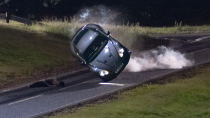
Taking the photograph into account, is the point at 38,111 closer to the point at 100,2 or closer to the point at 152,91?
the point at 152,91

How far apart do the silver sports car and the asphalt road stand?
3.44 feet

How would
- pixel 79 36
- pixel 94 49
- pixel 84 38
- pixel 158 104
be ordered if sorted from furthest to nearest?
pixel 79 36
pixel 84 38
pixel 94 49
pixel 158 104

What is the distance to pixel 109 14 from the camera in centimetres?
4256

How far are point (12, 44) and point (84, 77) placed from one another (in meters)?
7.92

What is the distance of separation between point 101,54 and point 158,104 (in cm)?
421

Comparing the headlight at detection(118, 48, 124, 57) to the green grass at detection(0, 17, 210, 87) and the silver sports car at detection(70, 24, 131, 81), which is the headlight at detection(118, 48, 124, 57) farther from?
the green grass at detection(0, 17, 210, 87)

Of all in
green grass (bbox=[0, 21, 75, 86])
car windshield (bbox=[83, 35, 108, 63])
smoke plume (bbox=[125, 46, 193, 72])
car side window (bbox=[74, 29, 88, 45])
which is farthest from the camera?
green grass (bbox=[0, 21, 75, 86])

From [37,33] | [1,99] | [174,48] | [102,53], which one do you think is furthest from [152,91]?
[37,33]

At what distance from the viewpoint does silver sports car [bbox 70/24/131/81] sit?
1335cm

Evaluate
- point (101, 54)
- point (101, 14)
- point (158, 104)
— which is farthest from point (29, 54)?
point (101, 14)

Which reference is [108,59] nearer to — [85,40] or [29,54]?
[85,40]

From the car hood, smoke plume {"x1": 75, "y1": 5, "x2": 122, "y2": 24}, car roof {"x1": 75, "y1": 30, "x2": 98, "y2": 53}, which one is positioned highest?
smoke plume {"x1": 75, "y1": 5, "x2": 122, "y2": 24}

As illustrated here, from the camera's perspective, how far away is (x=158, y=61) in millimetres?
17406

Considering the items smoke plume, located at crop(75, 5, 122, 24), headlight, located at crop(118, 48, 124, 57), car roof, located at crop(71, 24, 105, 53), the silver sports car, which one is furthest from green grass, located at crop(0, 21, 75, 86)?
smoke plume, located at crop(75, 5, 122, 24)
